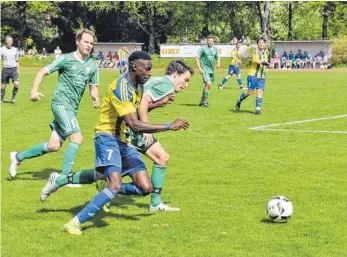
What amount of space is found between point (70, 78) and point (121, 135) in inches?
93.5

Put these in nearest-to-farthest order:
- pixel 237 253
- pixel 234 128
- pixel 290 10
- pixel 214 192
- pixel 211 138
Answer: pixel 237 253 < pixel 214 192 < pixel 211 138 < pixel 234 128 < pixel 290 10

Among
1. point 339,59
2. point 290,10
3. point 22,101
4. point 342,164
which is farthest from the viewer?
point 290,10

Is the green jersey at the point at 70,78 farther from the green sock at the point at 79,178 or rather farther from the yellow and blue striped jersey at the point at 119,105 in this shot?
the yellow and blue striped jersey at the point at 119,105

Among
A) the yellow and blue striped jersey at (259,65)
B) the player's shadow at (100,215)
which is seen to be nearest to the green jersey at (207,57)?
the yellow and blue striped jersey at (259,65)

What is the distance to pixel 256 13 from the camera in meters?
82.1

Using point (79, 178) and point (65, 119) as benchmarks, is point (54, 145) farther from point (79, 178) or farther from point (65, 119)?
point (79, 178)

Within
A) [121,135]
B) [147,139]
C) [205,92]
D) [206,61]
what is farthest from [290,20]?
[121,135]

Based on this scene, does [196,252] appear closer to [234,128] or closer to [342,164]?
[342,164]

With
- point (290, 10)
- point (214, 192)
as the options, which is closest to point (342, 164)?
point (214, 192)

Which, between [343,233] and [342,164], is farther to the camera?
[342,164]

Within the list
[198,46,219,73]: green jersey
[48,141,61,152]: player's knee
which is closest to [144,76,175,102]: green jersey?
[48,141,61,152]: player's knee

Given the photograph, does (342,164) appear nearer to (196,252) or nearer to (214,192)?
(214,192)

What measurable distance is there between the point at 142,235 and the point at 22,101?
1803 cm

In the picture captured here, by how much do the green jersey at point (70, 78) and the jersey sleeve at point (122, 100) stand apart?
8.39ft
